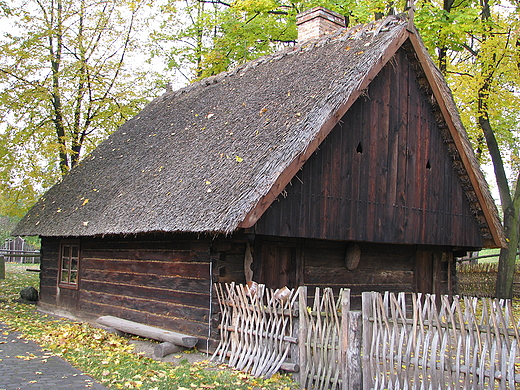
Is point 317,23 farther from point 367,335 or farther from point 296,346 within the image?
point 367,335

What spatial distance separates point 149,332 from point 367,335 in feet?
15.5

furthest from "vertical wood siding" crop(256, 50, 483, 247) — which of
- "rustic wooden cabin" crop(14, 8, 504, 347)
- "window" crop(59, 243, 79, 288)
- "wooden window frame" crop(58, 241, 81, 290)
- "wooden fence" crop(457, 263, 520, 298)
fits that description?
"wooden fence" crop(457, 263, 520, 298)

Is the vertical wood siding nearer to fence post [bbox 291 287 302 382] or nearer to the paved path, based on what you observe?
fence post [bbox 291 287 302 382]

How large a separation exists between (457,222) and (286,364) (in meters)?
6.50

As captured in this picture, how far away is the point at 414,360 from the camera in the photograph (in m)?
6.10

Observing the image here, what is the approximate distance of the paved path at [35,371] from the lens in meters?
7.11

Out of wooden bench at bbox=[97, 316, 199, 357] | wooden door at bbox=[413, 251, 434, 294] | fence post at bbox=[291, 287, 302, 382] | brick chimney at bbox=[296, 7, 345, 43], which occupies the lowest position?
wooden bench at bbox=[97, 316, 199, 357]

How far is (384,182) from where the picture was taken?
10648 millimetres

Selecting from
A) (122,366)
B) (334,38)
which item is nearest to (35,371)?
(122,366)

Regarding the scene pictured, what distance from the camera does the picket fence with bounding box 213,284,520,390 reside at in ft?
18.4

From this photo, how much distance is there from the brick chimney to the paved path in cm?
909

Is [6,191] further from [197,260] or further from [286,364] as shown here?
[286,364]

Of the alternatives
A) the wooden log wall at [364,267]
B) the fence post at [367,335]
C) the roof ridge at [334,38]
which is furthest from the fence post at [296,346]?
the roof ridge at [334,38]

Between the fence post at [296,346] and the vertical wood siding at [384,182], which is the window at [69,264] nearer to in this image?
the vertical wood siding at [384,182]
